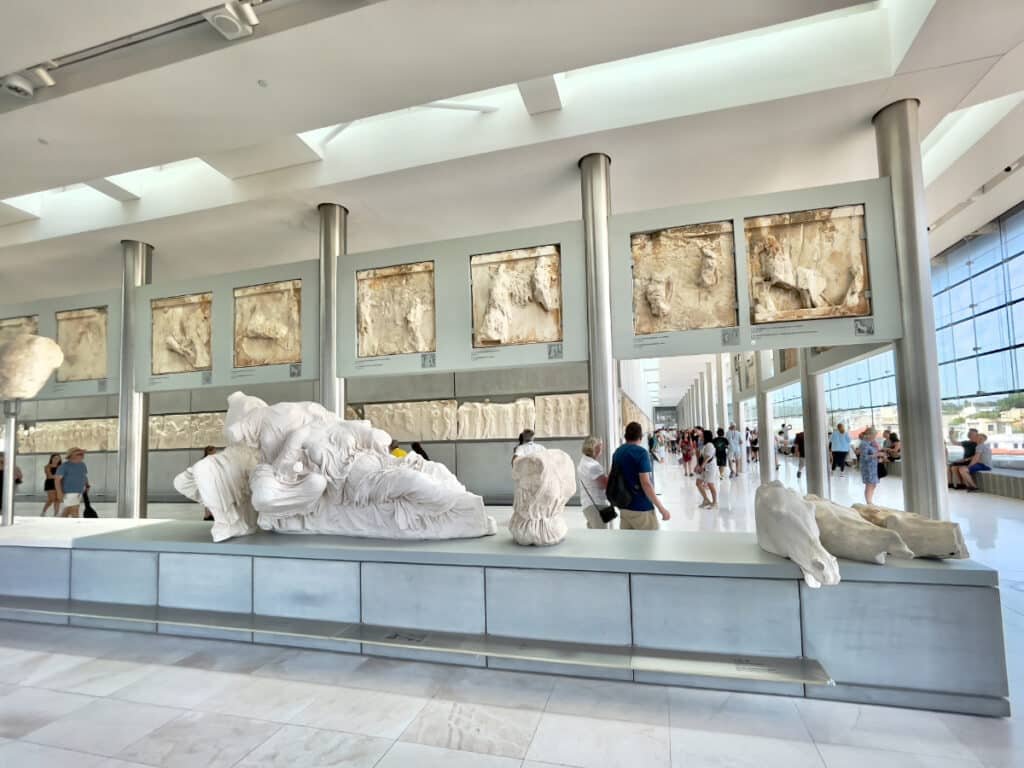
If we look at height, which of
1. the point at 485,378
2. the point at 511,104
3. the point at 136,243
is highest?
the point at 511,104

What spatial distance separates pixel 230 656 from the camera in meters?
3.99

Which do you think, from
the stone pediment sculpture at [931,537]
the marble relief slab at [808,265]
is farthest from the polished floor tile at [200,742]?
the marble relief slab at [808,265]

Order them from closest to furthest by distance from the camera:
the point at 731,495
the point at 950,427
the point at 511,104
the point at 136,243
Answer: the point at 511,104, the point at 136,243, the point at 731,495, the point at 950,427

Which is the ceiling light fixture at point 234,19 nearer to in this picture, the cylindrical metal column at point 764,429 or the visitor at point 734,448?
the cylindrical metal column at point 764,429

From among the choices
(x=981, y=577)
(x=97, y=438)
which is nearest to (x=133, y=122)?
(x=981, y=577)

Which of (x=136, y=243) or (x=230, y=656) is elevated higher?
(x=136, y=243)

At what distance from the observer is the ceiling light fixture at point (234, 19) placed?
5070 millimetres

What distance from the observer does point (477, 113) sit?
24.5 ft

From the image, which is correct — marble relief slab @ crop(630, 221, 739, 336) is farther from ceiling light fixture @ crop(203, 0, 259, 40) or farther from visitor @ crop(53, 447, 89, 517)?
visitor @ crop(53, 447, 89, 517)

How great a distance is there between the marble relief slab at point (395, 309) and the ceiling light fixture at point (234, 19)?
3408 mm

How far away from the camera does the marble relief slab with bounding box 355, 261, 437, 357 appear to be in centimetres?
801

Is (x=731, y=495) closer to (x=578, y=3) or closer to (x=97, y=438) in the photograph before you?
(x=578, y=3)

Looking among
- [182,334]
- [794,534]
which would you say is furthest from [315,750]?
[182,334]

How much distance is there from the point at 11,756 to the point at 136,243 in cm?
960
